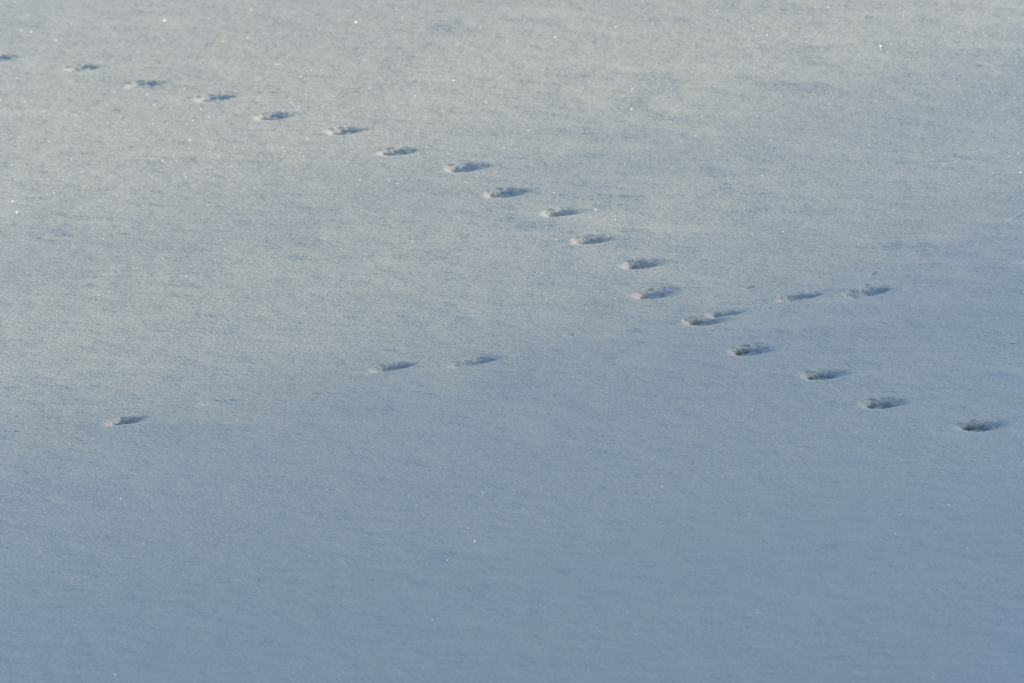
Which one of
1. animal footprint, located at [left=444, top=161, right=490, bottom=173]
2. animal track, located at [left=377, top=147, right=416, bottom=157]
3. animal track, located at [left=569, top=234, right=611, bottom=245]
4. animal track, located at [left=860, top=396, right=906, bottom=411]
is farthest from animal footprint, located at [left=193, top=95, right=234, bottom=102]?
animal track, located at [left=860, top=396, right=906, bottom=411]

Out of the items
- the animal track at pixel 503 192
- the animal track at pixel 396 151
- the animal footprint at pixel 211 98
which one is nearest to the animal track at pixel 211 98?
→ the animal footprint at pixel 211 98

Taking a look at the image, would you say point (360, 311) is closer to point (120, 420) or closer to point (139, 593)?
point (120, 420)

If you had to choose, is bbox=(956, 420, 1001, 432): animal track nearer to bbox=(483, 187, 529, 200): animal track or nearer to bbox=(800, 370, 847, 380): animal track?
bbox=(800, 370, 847, 380): animal track

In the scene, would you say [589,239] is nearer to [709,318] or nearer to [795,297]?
[709,318]

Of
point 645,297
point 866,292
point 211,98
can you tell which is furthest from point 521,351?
point 211,98

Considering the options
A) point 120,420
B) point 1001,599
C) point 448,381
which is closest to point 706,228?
point 448,381

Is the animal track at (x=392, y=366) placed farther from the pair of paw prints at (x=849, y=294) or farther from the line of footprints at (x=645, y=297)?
the pair of paw prints at (x=849, y=294)

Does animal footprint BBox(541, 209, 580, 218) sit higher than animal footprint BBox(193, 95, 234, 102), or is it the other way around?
animal footprint BBox(193, 95, 234, 102)
